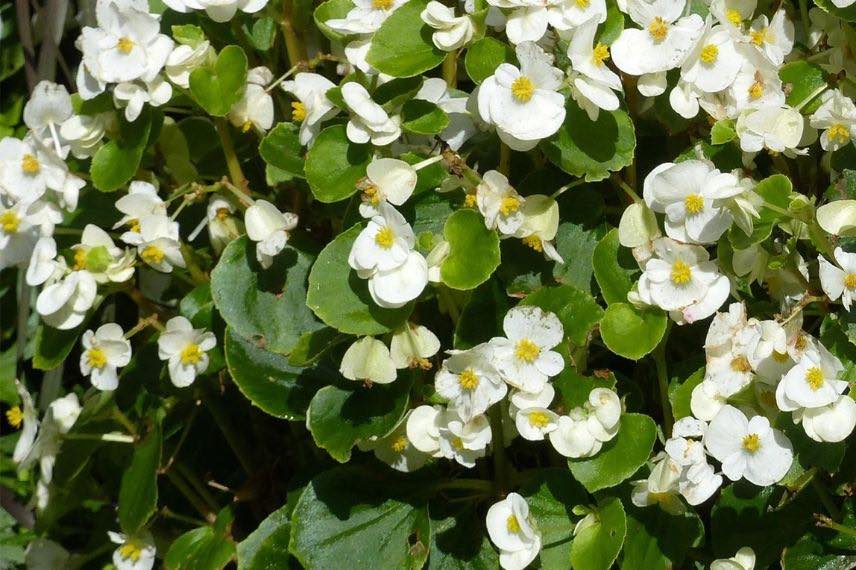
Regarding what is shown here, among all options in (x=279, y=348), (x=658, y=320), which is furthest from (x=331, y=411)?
(x=658, y=320)

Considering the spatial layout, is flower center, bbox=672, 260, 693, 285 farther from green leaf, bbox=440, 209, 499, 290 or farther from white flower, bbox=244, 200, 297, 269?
white flower, bbox=244, 200, 297, 269

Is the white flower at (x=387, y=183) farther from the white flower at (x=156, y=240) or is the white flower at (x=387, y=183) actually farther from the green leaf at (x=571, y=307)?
the white flower at (x=156, y=240)

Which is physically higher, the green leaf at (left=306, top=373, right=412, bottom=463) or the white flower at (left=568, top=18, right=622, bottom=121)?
the white flower at (left=568, top=18, right=622, bottom=121)

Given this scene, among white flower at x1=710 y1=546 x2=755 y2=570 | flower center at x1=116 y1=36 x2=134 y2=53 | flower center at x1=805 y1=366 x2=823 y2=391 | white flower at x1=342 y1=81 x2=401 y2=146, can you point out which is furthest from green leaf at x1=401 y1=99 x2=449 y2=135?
white flower at x1=710 y1=546 x2=755 y2=570

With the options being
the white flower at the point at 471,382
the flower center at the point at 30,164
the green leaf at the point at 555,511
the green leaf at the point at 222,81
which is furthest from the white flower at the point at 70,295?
the green leaf at the point at 555,511

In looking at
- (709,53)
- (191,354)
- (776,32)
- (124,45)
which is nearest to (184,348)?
(191,354)
